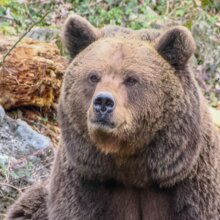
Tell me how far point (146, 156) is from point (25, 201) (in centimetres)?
170

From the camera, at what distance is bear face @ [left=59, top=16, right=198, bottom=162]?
7137 mm

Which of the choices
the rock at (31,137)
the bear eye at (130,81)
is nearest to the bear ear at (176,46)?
the bear eye at (130,81)

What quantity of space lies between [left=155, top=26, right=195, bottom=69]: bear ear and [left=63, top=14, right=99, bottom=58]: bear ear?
0.56m

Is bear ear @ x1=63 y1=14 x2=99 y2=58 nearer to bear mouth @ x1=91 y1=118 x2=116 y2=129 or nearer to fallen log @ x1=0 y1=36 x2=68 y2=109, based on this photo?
bear mouth @ x1=91 y1=118 x2=116 y2=129

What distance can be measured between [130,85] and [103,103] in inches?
19.7

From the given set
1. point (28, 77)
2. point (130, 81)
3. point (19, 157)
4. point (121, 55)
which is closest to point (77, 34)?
point (121, 55)

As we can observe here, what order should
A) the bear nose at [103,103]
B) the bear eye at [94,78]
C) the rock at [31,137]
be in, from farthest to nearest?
the rock at [31,137], the bear eye at [94,78], the bear nose at [103,103]

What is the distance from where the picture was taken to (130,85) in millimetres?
7230

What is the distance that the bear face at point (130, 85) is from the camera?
7.14 metres

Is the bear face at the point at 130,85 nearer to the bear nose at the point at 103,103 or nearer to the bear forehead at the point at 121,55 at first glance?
the bear forehead at the point at 121,55

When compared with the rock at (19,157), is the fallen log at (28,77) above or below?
above

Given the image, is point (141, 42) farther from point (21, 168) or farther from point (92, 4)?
point (92, 4)

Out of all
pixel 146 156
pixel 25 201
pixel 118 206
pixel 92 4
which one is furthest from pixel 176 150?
pixel 92 4

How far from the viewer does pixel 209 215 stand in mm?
7633
